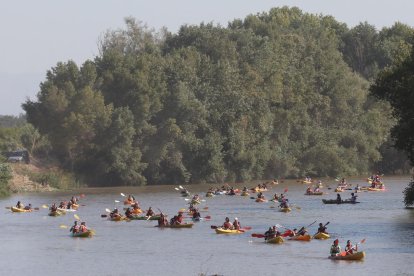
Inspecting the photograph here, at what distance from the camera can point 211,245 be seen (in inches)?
2415

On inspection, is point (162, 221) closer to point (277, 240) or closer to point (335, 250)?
point (277, 240)

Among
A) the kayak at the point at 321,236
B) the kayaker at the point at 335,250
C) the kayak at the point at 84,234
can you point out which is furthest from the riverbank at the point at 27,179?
the kayaker at the point at 335,250

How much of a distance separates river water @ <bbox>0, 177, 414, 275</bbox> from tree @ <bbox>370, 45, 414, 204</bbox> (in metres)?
5.57

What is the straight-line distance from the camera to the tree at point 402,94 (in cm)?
6938

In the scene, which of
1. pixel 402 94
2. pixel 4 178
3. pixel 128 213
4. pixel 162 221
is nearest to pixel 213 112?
pixel 4 178

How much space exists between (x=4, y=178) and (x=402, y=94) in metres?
46.7

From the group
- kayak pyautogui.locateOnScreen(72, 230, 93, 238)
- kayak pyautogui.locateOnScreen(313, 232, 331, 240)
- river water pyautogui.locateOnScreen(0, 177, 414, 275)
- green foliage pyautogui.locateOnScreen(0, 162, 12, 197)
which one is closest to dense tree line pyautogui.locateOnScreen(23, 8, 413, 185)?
green foliage pyautogui.locateOnScreen(0, 162, 12, 197)

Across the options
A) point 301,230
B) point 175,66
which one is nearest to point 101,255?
point 301,230

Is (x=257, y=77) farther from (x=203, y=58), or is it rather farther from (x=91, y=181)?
(x=91, y=181)

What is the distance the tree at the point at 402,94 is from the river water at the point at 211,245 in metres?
5.57

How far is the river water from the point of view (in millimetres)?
52781

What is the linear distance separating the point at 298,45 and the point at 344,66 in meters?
6.62

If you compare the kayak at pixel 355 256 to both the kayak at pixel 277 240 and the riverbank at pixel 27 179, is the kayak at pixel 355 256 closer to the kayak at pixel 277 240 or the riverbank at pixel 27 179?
the kayak at pixel 277 240

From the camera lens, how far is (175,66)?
12344 cm
